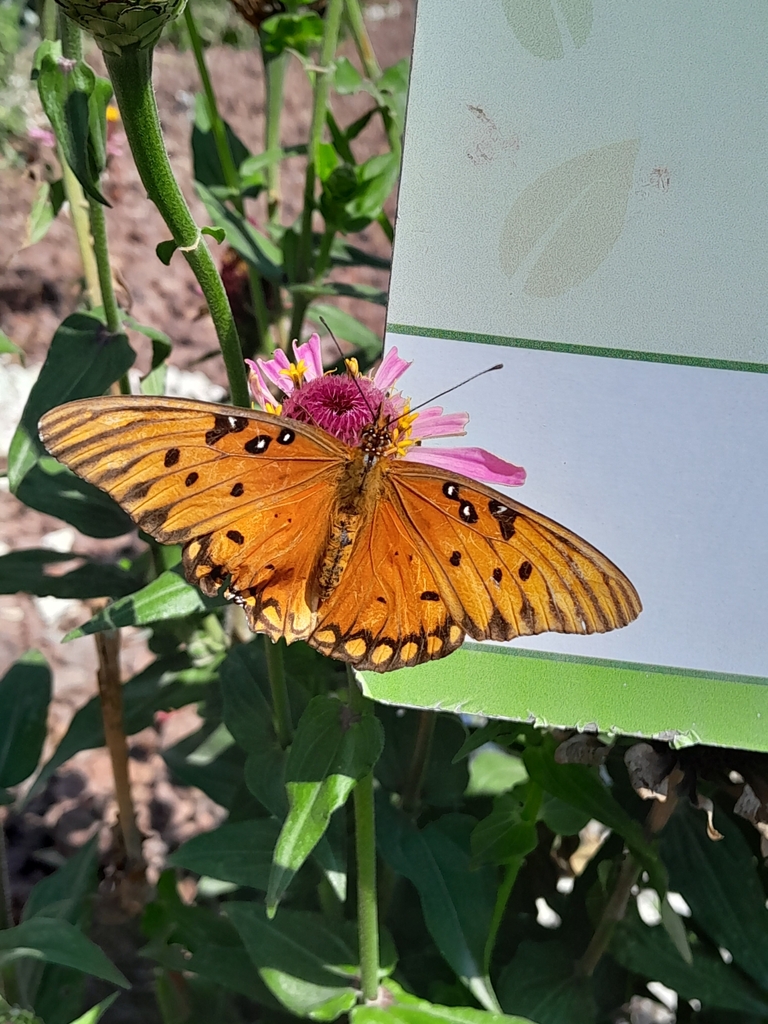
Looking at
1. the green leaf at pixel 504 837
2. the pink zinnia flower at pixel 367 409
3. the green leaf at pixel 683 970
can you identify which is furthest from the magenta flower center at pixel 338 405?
the green leaf at pixel 683 970

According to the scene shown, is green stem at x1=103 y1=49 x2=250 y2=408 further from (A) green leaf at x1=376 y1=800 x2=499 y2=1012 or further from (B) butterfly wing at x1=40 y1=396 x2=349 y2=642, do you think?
(A) green leaf at x1=376 y1=800 x2=499 y2=1012

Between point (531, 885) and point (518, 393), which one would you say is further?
point (531, 885)

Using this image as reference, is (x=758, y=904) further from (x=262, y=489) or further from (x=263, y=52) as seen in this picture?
(x=263, y=52)

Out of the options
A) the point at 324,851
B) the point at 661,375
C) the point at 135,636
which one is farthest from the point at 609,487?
the point at 135,636

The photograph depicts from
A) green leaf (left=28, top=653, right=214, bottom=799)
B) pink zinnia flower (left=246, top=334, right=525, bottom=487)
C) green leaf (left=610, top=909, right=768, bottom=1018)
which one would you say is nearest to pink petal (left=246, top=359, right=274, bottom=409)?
pink zinnia flower (left=246, top=334, right=525, bottom=487)

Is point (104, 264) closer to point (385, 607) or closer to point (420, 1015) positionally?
point (385, 607)
